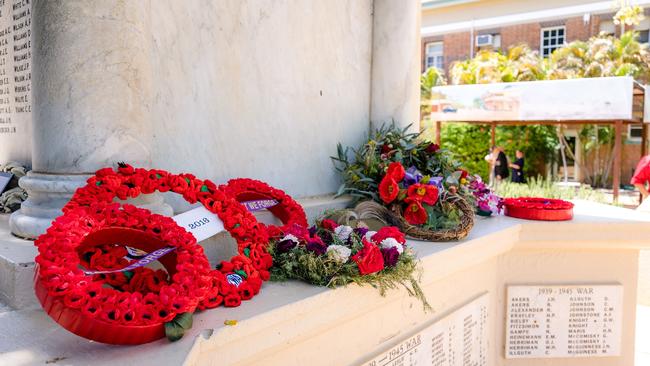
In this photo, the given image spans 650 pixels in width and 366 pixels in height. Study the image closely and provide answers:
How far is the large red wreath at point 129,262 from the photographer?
4.81 feet

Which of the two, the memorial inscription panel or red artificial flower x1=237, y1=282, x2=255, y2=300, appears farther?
the memorial inscription panel

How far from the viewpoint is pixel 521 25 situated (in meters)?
23.2

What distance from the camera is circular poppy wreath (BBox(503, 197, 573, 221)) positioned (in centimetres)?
385

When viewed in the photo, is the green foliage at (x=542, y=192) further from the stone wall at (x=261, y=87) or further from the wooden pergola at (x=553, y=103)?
the stone wall at (x=261, y=87)

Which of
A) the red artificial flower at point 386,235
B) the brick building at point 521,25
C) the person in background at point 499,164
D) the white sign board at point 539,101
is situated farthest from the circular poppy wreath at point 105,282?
the brick building at point 521,25

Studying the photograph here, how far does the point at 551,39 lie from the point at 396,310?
23853 millimetres

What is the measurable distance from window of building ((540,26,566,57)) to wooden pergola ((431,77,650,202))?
10612 mm

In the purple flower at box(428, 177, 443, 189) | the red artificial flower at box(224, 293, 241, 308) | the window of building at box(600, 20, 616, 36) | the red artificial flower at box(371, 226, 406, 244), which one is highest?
the window of building at box(600, 20, 616, 36)

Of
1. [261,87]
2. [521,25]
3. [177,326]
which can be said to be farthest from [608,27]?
[177,326]

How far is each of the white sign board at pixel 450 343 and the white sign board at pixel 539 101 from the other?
943 centimetres

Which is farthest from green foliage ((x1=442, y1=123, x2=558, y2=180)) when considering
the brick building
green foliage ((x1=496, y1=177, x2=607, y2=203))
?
Answer: green foliage ((x1=496, y1=177, x2=607, y2=203))

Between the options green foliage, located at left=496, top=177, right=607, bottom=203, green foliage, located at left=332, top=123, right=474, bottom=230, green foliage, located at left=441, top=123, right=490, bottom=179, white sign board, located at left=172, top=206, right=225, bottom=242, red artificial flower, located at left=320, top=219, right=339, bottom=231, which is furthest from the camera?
green foliage, located at left=441, top=123, right=490, bottom=179

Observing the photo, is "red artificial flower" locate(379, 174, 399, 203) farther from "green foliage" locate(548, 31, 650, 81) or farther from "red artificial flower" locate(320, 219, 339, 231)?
"green foliage" locate(548, 31, 650, 81)

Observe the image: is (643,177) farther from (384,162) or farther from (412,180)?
(412,180)
